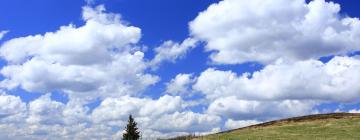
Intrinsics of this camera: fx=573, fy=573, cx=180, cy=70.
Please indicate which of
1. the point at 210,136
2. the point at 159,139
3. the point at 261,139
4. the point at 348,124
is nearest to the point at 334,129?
the point at 348,124

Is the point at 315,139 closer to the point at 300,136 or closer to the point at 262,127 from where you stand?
the point at 300,136

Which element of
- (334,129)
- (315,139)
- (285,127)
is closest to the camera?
(315,139)

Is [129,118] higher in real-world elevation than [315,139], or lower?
higher

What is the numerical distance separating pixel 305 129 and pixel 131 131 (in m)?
20.0

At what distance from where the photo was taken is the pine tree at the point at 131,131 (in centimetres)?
6656

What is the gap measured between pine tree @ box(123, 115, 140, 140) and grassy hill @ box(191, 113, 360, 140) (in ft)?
24.8

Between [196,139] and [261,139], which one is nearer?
[261,139]

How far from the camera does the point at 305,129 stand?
65438 millimetres

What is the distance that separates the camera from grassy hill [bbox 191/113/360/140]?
199ft

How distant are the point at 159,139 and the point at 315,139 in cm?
2127

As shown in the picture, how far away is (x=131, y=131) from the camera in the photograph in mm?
66812

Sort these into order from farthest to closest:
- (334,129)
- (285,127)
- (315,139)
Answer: (285,127) < (334,129) < (315,139)

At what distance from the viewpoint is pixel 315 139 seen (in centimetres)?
5831

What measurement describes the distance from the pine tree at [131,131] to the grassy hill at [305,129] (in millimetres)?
7565
